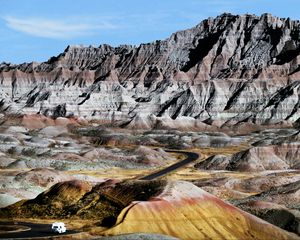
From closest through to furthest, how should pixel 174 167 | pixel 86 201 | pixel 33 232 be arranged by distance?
pixel 33 232
pixel 86 201
pixel 174 167

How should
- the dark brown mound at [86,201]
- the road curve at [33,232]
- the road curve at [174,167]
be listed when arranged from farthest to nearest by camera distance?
the road curve at [174,167]
the dark brown mound at [86,201]
the road curve at [33,232]

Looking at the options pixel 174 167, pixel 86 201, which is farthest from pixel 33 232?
pixel 174 167

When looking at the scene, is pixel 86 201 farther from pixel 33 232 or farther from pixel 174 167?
pixel 174 167

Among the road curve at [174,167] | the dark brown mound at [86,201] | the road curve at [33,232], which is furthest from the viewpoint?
the road curve at [174,167]

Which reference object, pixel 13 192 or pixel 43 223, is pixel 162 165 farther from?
pixel 43 223

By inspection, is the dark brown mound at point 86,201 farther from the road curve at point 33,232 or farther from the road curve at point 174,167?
the road curve at point 174,167

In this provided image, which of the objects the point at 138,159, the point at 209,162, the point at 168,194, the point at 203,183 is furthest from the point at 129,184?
the point at 138,159

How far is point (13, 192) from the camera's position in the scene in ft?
227

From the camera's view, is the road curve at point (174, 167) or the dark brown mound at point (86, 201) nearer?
the dark brown mound at point (86, 201)

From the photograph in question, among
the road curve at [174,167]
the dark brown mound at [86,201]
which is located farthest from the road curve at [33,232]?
the road curve at [174,167]

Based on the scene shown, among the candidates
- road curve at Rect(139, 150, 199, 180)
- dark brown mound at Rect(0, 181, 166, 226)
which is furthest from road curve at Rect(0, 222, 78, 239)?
road curve at Rect(139, 150, 199, 180)

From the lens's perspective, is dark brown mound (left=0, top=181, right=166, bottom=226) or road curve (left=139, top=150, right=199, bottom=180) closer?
dark brown mound (left=0, top=181, right=166, bottom=226)

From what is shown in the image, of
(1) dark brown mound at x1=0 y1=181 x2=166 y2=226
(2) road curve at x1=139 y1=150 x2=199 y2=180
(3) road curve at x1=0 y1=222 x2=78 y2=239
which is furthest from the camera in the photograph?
(2) road curve at x1=139 y1=150 x2=199 y2=180

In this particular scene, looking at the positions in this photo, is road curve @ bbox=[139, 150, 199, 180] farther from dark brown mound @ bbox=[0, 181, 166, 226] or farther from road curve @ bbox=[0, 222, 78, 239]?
road curve @ bbox=[0, 222, 78, 239]
